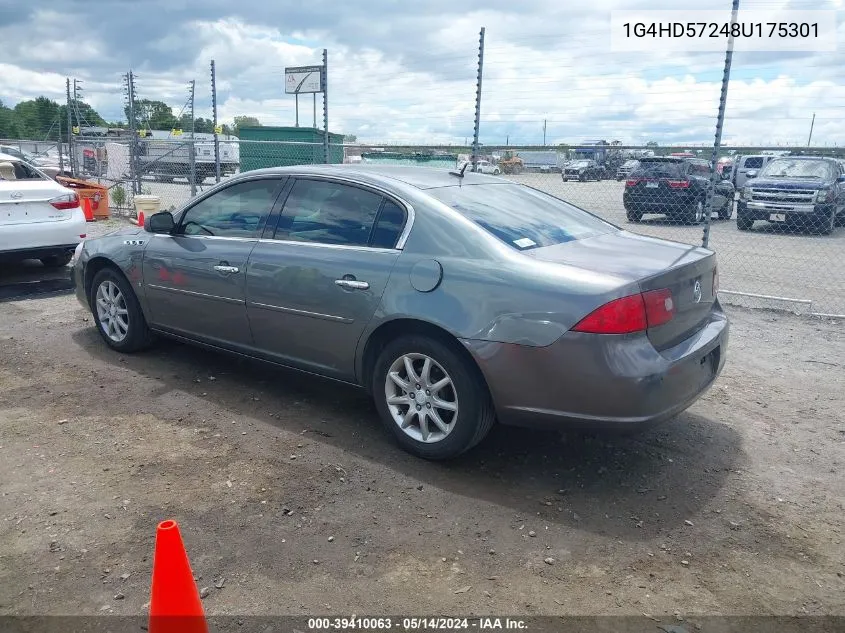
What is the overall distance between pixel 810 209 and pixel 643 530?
13.4m

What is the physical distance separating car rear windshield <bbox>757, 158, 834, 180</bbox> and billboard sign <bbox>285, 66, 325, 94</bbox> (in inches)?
410

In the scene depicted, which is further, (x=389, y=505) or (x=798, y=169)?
(x=798, y=169)

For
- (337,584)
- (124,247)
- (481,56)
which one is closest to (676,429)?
(337,584)

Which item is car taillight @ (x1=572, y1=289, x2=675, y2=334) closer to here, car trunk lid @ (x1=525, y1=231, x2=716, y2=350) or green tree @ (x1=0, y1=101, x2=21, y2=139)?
car trunk lid @ (x1=525, y1=231, x2=716, y2=350)

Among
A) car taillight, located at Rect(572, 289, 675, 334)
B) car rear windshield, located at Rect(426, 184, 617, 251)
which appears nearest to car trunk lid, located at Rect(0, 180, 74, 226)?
Answer: car rear windshield, located at Rect(426, 184, 617, 251)

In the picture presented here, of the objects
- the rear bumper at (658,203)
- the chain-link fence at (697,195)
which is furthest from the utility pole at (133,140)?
the rear bumper at (658,203)

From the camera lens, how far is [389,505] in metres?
3.36

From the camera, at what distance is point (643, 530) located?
10.5 ft

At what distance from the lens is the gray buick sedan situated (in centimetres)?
326

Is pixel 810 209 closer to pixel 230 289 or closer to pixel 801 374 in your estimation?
pixel 801 374

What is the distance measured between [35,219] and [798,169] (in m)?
14.8

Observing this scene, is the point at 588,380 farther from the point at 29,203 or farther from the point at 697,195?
the point at 697,195

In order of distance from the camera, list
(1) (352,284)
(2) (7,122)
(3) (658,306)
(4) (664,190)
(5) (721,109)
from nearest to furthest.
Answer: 1. (3) (658,306)
2. (1) (352,284)
3. (5) (721,109)
4. (4) (664,190)
5. (2) (7,122)

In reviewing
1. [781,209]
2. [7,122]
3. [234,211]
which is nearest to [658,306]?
[234,211]
